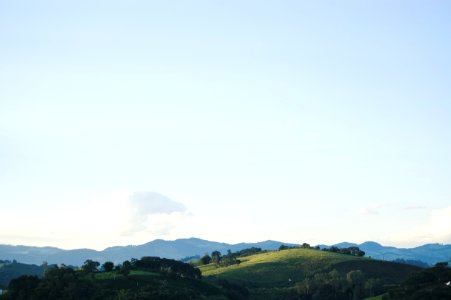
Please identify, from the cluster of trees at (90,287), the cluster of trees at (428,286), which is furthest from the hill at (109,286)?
the cluster of trees at (428,286)

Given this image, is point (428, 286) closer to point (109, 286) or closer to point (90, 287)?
point (109, 286)

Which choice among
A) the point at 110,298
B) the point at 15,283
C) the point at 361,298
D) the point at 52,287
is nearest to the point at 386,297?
the point at 361,298

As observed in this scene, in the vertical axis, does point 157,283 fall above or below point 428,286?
above

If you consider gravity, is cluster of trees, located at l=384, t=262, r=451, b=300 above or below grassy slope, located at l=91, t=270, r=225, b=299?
below

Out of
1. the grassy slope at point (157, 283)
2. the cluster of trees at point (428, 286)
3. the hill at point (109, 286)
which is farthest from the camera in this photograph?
the grassy slope at point (157, 283)

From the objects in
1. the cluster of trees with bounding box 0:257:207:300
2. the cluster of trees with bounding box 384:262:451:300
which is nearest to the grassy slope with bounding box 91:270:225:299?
the cluster of trees with bounding box 0:257:207:300

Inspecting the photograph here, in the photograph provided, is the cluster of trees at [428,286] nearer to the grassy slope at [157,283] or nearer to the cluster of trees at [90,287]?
the grassy slope at [157,283]

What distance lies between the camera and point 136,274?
178 meters

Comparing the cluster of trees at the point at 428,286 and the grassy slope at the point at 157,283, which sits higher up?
the grassy slope at the point at 157,283

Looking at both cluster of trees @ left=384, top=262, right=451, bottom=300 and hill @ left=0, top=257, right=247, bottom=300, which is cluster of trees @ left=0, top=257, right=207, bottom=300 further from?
cluster of trees @ left=384, top=262, right=451, bottom=300

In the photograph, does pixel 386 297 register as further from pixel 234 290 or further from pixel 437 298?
pixel 234 290

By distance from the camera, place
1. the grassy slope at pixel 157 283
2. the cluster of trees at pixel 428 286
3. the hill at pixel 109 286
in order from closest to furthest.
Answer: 1. the cluster of trees at pixel 428 286
2. the hill at pixel 109 286
3. the grassy slope at pixel 157 283

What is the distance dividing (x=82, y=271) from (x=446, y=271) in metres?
101

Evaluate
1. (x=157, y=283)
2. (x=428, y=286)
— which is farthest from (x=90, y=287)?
(x=428, y=286)
